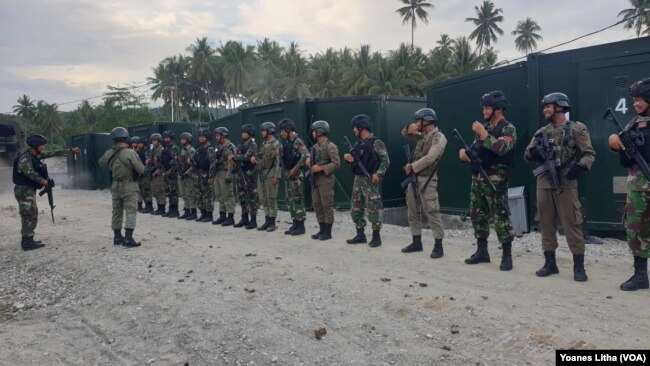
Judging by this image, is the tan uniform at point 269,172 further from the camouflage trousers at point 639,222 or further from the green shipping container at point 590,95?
the camouflage trousers at point 639,222

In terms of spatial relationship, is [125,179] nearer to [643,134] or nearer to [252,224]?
[252,224]

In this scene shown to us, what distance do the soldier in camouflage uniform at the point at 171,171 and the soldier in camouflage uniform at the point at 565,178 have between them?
8.25 metres

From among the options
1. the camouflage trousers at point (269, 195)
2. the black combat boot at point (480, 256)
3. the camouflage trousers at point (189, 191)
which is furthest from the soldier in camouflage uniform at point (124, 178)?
the black combat boot at point (480, 256)

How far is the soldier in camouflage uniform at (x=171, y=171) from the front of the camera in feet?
36.1

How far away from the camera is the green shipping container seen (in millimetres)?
6922

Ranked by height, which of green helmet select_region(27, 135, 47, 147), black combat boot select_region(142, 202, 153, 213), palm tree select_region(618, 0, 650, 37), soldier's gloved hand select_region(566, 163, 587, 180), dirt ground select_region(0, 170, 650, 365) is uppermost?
palm tree select_region(618, 0, 650, 37)

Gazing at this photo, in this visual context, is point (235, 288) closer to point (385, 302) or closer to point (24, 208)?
point (385, 302)

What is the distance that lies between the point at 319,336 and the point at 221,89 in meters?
59.9

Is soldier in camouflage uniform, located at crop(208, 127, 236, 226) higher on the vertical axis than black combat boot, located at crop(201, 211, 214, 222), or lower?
higher

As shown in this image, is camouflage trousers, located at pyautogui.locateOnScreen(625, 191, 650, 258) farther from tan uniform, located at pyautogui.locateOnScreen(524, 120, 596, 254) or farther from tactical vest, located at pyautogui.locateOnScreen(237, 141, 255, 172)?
tactical vest, located at pyautogui.locateOnScreen(237, 141, 255, 172)

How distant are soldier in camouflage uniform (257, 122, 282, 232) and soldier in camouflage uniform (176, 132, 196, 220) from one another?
7.98 feet

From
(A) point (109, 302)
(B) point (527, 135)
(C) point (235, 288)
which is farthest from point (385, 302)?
(B) point (527, 135)

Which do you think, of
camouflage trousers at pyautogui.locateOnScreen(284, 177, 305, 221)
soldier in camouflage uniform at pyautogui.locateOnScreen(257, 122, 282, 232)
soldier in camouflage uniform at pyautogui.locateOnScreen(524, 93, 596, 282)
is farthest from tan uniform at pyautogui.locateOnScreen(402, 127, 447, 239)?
soldier in camouflage uniform at pyautogui.locateOnScreen(257, 122, 282, 232)

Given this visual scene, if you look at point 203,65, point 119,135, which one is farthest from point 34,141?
point 203,65
